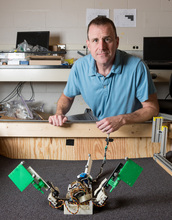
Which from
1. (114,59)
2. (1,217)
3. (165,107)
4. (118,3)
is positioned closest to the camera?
(1,217)

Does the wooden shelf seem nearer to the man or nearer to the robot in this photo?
the man

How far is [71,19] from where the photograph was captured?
273cm

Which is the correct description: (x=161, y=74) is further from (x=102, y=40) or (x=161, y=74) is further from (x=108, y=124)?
(x=108, y=124)

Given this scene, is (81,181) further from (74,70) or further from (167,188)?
(74,70)

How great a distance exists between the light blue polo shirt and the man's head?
71 mm

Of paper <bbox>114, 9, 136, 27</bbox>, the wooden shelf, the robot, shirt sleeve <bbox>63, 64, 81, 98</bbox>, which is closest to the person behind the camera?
the robot

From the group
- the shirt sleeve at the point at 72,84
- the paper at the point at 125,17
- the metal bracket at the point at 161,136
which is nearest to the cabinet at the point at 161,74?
the paper at the point at 125,17

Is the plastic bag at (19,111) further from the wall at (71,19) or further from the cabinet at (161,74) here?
the cabinet at (161,74)

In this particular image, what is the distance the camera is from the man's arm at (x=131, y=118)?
3.25 ft

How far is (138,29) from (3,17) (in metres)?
1.57

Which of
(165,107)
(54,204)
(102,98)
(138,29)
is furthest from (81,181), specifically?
(138,29)

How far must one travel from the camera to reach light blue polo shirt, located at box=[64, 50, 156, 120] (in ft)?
4.02

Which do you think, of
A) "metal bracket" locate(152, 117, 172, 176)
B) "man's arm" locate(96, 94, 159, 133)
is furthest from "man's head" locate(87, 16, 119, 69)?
"metal bracket" locate(152, 117, 172, 176)

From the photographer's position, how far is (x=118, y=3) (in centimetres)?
268
